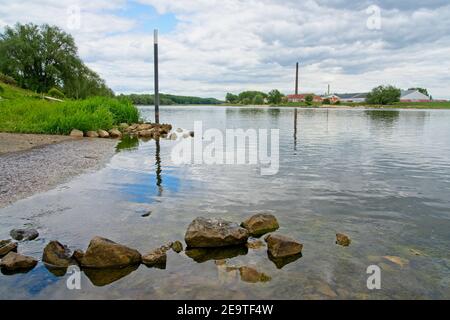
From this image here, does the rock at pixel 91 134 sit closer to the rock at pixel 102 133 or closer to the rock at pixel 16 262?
the rock at pixel 102 133

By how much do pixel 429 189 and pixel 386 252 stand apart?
5.83 m

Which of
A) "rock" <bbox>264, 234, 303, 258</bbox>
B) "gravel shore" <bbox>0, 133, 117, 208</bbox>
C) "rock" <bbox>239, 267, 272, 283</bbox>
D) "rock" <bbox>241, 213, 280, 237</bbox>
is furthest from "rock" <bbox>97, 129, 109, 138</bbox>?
"rock" <bbox>239, 267, 272, 283</bbox>

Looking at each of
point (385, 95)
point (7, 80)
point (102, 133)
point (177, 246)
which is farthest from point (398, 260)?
point (385, 95)

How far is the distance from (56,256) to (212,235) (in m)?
2.76

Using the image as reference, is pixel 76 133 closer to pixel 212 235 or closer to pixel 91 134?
pixel 91 134

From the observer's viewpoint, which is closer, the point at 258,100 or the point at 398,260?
the point at 398,260

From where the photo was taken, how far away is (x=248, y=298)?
5316 mm

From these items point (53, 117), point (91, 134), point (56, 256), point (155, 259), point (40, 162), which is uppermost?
point (53, 117)

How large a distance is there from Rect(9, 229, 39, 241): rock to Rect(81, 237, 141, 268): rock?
5.27ft

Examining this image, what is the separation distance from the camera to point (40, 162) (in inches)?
572

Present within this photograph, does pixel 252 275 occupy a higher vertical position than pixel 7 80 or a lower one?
lower

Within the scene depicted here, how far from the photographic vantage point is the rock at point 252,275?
229 inches

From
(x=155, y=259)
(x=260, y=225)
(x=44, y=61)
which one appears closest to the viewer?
(x=155, y=259)
